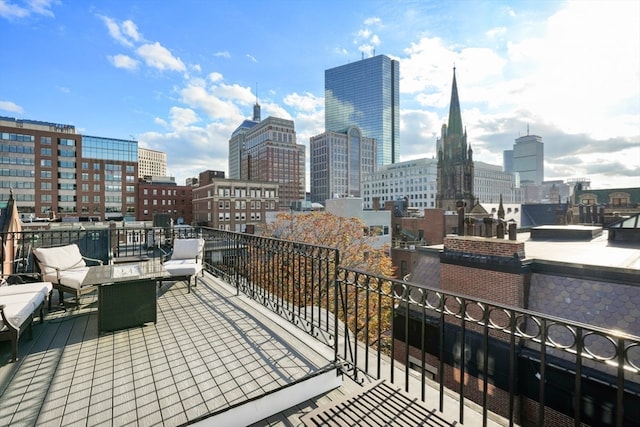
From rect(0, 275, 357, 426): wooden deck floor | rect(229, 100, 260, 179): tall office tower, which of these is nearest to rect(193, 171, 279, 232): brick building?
rect(0, 275, 357, 426): wooden deck floor

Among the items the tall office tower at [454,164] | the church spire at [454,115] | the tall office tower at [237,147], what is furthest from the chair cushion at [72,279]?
the tall office tower at [237,147]

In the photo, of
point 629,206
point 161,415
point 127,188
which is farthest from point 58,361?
point 127,188

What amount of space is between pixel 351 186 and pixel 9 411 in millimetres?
123006

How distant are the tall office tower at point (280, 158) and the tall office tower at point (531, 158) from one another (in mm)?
168517

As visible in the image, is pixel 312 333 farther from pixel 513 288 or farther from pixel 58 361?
pixel 513 288

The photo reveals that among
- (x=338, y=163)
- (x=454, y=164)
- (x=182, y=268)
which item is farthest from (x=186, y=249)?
(x=338, y=163)

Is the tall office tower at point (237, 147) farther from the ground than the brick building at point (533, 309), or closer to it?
farther from the ground

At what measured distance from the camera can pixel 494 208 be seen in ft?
135

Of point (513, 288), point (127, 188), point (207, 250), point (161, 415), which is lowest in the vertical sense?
point (513, 288)

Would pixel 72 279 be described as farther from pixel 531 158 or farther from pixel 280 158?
pixel 531 158

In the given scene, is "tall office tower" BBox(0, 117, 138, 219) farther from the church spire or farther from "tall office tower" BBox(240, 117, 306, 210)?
the church spire

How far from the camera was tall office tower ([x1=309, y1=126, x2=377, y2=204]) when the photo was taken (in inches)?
4656

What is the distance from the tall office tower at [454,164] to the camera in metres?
56.6

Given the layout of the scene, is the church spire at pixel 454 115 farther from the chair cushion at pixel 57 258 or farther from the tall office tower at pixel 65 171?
the tall office tower at pixel 65 171
